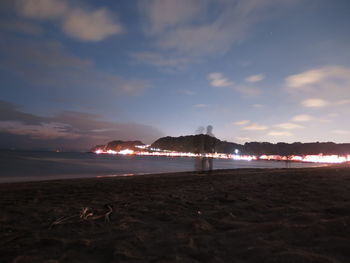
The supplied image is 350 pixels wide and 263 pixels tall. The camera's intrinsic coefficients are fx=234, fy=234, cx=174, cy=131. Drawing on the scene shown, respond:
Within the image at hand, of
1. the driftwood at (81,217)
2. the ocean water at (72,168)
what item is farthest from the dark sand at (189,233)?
the ocean water at (72,168)

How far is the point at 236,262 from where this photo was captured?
3053 millimetres

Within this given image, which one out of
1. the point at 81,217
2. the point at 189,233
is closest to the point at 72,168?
the point at 81,217

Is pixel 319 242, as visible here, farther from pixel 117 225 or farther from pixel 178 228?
pixel 117 225

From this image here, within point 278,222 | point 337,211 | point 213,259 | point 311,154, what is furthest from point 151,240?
point 311,154

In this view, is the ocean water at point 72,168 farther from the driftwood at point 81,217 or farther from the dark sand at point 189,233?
the dark sand at point 189,233

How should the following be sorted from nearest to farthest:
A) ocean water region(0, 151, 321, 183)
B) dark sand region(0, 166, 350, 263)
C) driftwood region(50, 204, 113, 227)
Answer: dark sand region(0, 166, 350, 263), driftwood region(50, 204, 113, 227), ocean water region(0, 151, 321, 183)

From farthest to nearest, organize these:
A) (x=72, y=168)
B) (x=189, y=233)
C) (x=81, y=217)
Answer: (x=72, y=168), (x=81, y=217), (x=189, y=233)

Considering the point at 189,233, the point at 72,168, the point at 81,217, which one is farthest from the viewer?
the point at 72,168

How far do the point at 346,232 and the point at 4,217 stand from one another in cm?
728

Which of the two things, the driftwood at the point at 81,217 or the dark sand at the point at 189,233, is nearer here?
the dark sand at the point at 189,233

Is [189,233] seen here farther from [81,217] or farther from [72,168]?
[72,168]

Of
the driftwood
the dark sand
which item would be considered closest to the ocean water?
the driftwood

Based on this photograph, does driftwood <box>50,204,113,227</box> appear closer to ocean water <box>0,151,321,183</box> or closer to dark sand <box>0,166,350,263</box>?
dark sand <box>0,166,350,263</box>

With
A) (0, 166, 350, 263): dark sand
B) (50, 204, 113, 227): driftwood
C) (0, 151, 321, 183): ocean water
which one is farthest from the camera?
(0, 151, 321, 183): ocean water
